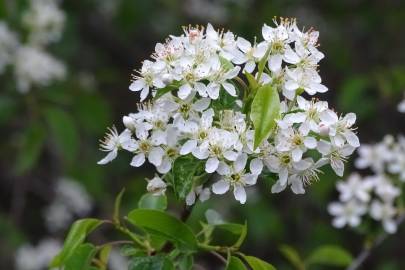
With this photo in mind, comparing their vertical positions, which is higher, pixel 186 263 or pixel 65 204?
pixel 65 204

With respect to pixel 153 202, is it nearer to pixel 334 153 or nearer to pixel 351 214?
pixel 334 153

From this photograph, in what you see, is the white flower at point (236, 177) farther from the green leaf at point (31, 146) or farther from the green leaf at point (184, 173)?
the green leaf at point (31, 146)

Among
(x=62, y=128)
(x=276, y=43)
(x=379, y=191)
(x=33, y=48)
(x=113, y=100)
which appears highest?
(x=113, y=100)

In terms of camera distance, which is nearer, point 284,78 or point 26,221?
point 284,78

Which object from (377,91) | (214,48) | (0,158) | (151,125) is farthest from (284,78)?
(0,158)

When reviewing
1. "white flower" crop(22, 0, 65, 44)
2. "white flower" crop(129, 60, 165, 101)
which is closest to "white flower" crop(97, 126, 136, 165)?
Result: "white flower" crop(129, 60, 165, 101)

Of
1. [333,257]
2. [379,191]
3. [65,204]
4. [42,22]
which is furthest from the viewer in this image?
[65,204]

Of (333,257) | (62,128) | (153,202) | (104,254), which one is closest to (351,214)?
(333,257)

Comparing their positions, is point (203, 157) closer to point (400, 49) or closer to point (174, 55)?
point (174, 55)
